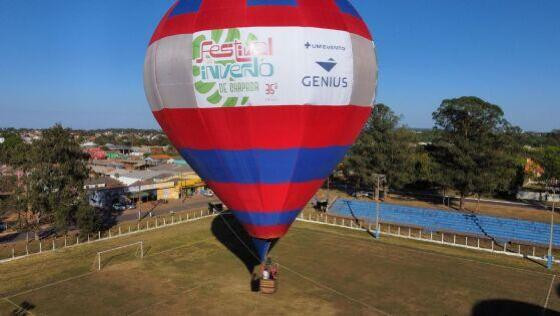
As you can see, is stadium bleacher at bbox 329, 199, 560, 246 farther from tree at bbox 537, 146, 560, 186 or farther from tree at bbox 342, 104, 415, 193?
tree at bbox 537, 146, 560, 186

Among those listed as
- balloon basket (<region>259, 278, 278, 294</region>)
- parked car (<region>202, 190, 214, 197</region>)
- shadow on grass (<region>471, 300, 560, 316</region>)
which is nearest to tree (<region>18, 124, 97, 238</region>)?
balloon basket (<region>259, 278, 278, 294</region>)

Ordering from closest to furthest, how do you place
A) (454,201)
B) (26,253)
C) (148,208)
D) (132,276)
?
(132,276) → (26,253) → (148,208) → (454,201)

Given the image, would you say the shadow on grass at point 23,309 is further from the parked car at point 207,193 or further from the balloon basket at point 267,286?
the parked car at point 207,193

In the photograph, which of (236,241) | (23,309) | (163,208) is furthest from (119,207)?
(23,309)

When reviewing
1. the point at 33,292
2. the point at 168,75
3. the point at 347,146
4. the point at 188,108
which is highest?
the point at 168,75

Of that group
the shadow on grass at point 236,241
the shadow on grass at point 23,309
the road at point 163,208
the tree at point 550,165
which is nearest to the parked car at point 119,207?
the road at point 163,208

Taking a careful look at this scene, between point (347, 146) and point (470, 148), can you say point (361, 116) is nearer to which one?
point (347, 146)

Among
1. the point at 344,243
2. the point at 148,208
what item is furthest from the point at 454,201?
the point at 148,208
